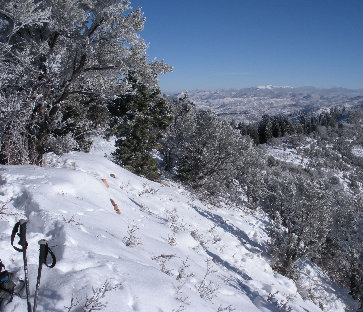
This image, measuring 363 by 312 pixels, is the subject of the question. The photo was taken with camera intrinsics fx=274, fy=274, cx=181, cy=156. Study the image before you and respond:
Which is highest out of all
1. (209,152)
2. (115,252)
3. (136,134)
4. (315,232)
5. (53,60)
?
(53,60)

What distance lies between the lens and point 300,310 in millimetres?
7773

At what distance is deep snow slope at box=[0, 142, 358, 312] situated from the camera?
3529mm

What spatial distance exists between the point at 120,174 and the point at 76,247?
Result: 8.27 meters

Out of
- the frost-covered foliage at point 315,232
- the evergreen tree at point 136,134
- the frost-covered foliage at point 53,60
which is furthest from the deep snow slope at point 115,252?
the evergreen tree at point 136,134

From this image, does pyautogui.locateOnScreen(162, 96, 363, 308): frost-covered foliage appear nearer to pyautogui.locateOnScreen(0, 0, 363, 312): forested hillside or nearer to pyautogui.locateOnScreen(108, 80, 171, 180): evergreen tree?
pyautogui.locateOnScreen(0, 0, 363, 312): forested hillside

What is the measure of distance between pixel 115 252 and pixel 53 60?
7582 millimetres

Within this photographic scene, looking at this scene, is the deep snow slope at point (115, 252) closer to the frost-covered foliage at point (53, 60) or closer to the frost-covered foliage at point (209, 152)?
the frost-covered foliage at point (53, 60)

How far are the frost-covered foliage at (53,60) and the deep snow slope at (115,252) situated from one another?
171cm

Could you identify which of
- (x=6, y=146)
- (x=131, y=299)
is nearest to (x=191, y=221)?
(x=6, y=146)

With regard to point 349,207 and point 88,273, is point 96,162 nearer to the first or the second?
point 88,273

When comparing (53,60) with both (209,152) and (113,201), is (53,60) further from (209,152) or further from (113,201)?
(209,152)

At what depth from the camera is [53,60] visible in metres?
9.45

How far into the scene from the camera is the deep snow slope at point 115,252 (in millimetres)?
3529

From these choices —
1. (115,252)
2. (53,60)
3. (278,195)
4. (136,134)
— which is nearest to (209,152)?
(136,134)
